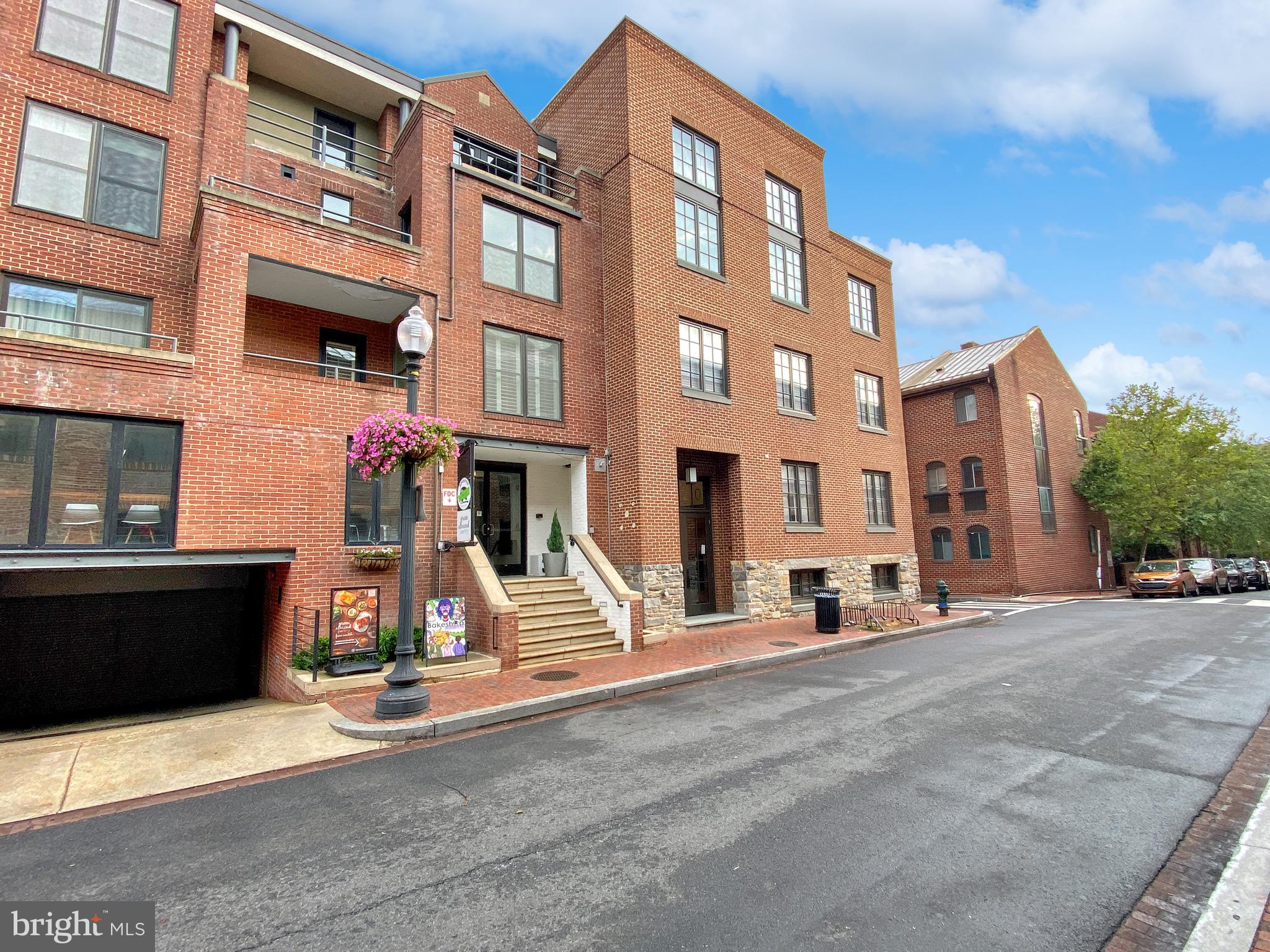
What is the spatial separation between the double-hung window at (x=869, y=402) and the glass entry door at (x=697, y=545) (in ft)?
23.7

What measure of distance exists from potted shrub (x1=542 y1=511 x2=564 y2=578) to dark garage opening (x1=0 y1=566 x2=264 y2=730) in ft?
18.7

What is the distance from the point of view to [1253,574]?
1243 inches

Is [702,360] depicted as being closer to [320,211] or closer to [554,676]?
[554,676]

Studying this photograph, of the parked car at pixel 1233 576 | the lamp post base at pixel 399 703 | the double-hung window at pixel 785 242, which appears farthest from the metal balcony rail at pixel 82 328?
the parked car at pixel 1233 576

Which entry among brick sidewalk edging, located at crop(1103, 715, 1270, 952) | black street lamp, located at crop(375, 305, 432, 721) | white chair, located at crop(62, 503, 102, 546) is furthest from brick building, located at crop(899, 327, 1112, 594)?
white chair, located at crop(62, 503, 102, 546)

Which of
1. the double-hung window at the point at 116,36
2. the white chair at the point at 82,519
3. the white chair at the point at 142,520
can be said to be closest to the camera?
the white chair at the point at 82,519

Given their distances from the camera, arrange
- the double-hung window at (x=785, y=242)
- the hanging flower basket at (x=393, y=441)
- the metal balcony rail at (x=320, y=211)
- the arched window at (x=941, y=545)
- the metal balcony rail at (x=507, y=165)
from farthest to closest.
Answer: the arched window at (x=941, y=545) < the double-hung window at (x=785, y=242) < the metal balcony rail at (x=507, y=165) < the metal balcony rail at (x=320, y=211) < the hanging flower basket at (x=393, y=441)

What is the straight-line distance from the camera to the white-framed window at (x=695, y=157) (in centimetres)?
1569

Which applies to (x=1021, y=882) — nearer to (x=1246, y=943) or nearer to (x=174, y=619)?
(x=1246, y=943)

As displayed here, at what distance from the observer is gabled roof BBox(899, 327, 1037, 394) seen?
2777 cm

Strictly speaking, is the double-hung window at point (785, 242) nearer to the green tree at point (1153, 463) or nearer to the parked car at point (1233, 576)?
the green tree at point (1153, 463)

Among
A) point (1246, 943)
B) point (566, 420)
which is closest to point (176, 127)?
point (566, 420)

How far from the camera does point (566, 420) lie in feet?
45.4

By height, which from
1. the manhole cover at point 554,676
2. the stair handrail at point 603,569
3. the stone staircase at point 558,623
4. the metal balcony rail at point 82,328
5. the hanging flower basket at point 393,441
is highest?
the metal balcony rail at point 82,328
